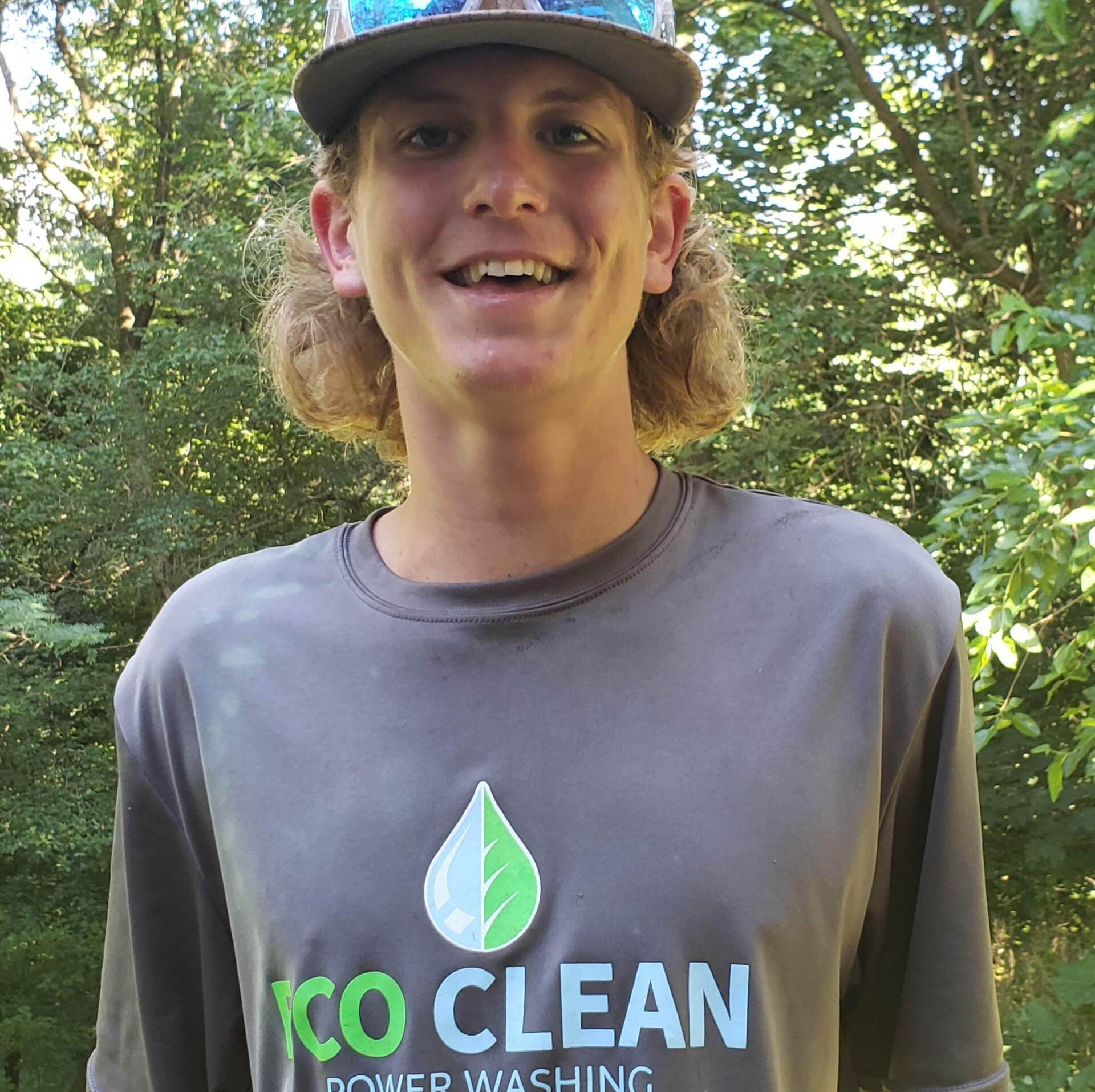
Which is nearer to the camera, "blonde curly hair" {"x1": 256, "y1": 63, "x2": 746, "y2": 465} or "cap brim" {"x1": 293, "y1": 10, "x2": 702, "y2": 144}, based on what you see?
"cap brim" {"x1": 293, "y1": 10, "x2": 702, "y2": 144}

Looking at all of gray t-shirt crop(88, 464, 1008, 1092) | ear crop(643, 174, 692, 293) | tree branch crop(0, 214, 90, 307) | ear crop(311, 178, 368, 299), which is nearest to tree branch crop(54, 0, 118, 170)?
tree branch crop(0, 214, 90, 307)

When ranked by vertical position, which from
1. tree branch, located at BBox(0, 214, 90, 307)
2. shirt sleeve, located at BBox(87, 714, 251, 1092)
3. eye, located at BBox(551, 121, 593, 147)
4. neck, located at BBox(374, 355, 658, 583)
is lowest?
shirt sleeve, located at BBox(87, 714, 251, 1092)

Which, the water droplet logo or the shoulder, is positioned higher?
the shoulder

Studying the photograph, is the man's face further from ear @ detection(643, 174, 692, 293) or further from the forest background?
the forest background

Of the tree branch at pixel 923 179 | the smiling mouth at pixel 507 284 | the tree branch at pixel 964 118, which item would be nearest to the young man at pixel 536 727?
the smiling mouth at pixel 507 284

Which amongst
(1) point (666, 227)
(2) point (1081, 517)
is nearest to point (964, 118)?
(2) point (1081, 517)

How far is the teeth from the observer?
1.15 meters

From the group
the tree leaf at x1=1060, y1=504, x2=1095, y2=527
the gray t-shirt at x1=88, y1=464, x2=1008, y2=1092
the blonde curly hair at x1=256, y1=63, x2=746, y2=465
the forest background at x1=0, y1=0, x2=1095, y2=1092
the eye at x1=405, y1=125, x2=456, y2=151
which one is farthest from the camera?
the forest background at x1=0, y1=0, x2=1095, y2=1092

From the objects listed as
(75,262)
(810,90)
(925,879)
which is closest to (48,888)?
(75,262)

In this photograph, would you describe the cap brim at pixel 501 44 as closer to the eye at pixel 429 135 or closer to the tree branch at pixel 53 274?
the eye at pixel 429 135

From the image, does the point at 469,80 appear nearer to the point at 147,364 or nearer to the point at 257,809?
the point at 257,809

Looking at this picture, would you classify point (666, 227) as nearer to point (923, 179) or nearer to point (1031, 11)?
point (1031, 11)

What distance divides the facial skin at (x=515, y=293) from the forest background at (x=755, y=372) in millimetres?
924

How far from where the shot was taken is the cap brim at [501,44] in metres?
1.10
